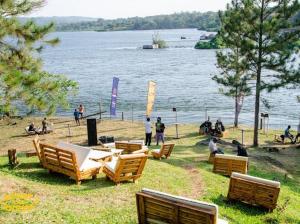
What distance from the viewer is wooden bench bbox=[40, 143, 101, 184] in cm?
1199

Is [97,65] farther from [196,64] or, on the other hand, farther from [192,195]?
[192,195]

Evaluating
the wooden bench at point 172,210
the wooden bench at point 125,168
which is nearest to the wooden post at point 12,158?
the wooden bench at point 125,168

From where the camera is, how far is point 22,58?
47.5 feet

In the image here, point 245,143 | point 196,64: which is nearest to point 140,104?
point 245,143

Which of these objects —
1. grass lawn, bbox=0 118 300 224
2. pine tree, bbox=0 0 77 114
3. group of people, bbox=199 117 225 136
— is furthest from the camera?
group of people, bbox=199 117 225 136

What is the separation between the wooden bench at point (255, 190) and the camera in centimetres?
1102

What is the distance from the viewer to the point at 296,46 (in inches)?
1053

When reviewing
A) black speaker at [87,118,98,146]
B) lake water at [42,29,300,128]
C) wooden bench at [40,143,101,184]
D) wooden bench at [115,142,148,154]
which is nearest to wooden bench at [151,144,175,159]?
wooden bench at [115,142,148,154]

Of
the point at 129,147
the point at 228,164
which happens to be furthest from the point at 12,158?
the point at 228,164

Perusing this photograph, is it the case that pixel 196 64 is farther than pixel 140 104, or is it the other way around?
pixel 196 64

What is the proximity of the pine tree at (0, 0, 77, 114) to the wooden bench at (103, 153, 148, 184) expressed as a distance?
3.64 metres

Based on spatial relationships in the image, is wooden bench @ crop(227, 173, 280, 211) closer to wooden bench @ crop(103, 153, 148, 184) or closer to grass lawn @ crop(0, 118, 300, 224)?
grass lawn @ crop(0, 118, 300, 224)

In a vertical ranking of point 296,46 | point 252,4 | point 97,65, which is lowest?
point 97,65

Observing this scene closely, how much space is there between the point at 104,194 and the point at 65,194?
3.30 feet
